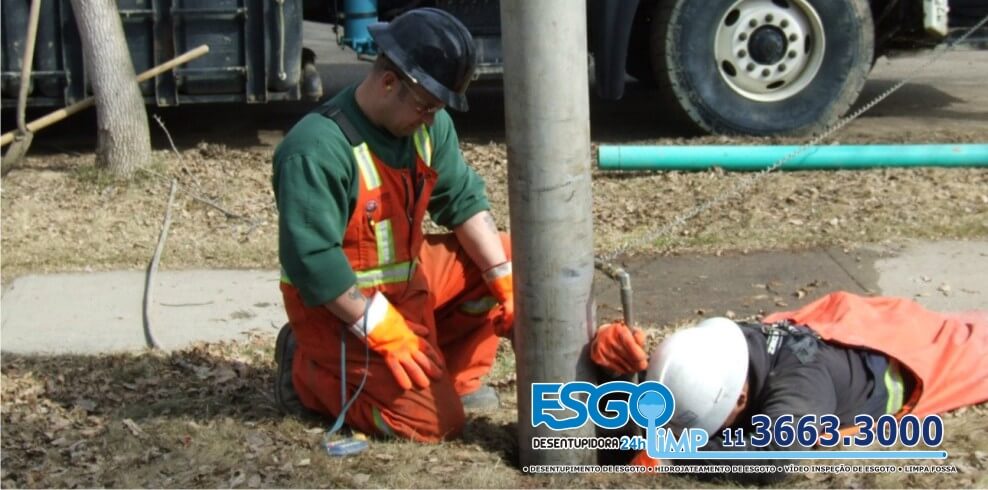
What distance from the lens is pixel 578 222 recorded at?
3.98 m

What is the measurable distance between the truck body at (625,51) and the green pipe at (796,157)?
770 mm

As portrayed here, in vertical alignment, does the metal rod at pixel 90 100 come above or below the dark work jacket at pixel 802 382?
above

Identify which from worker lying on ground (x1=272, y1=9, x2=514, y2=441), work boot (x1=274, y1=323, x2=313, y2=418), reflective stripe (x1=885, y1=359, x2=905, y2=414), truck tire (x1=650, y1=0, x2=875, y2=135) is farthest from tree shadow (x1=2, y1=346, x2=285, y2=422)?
truck tire (x1=650, y1=0, x2=875, y2=135)

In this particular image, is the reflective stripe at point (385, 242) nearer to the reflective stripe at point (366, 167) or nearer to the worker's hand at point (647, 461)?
the reflective stripe at point (366, 167)

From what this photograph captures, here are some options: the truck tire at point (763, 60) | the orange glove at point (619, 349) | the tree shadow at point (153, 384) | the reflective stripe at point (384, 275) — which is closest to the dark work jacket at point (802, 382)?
the orange glove at point (619, 349)

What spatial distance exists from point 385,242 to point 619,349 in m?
0.89

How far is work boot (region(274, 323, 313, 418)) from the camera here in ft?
15.6

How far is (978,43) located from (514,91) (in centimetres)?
578

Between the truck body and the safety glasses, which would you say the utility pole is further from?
the truck body

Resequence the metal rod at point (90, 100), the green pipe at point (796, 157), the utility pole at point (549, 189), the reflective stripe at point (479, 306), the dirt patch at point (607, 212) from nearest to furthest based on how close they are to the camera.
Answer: the utility pole at point (549, 189), the reflective stripe at point (479, 306), the dirt patch at point (607, 212), the green pipe at point (796, 157), the metal rod at point (90, 100)

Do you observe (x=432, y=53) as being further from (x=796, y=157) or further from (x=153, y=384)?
(x=796, y=157)

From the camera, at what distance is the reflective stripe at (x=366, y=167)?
430 centimetres

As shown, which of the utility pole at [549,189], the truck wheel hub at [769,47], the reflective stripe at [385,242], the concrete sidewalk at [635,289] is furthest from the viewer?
the truck wheel hub at [769,47]

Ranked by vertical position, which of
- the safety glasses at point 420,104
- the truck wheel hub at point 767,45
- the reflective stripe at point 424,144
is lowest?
→ the truck wheel hub at point 767,45
